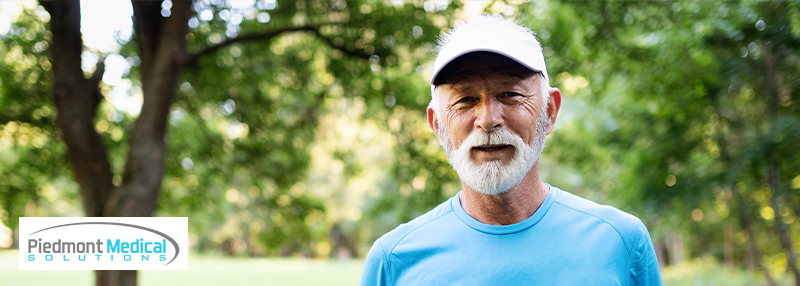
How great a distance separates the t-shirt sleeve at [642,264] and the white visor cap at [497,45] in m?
0.52

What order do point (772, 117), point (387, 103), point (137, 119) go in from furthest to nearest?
point (387, 103) → point (772, 117) → point (137, 119)

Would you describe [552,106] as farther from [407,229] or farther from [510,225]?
[407,229]

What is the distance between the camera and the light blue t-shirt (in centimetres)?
139

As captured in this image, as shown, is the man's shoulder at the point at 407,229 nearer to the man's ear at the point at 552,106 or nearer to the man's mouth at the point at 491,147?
the man's mouth at the point at 491,147

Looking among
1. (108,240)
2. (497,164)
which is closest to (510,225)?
(497,164)

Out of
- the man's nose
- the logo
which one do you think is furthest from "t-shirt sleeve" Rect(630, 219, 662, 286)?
the logo

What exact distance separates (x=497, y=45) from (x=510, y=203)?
436 millimetres

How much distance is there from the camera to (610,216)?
1481 millimetres

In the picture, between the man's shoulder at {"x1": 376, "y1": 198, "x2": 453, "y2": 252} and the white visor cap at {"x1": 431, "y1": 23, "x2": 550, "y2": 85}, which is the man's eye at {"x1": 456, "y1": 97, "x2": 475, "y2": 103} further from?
the man's shoulder at {"x1": 376, "y1": 198, "x2": 453, "y2": 252}

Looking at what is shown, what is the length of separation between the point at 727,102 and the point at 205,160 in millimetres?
8723

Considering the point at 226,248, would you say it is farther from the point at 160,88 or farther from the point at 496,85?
the point at 496,85

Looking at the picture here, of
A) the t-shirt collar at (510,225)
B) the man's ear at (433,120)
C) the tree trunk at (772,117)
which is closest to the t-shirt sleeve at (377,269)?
the t-shirt collar at (510,225)

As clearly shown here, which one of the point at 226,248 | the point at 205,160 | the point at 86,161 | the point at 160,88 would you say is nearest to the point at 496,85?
the point at 160,88

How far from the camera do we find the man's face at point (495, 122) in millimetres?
1390
